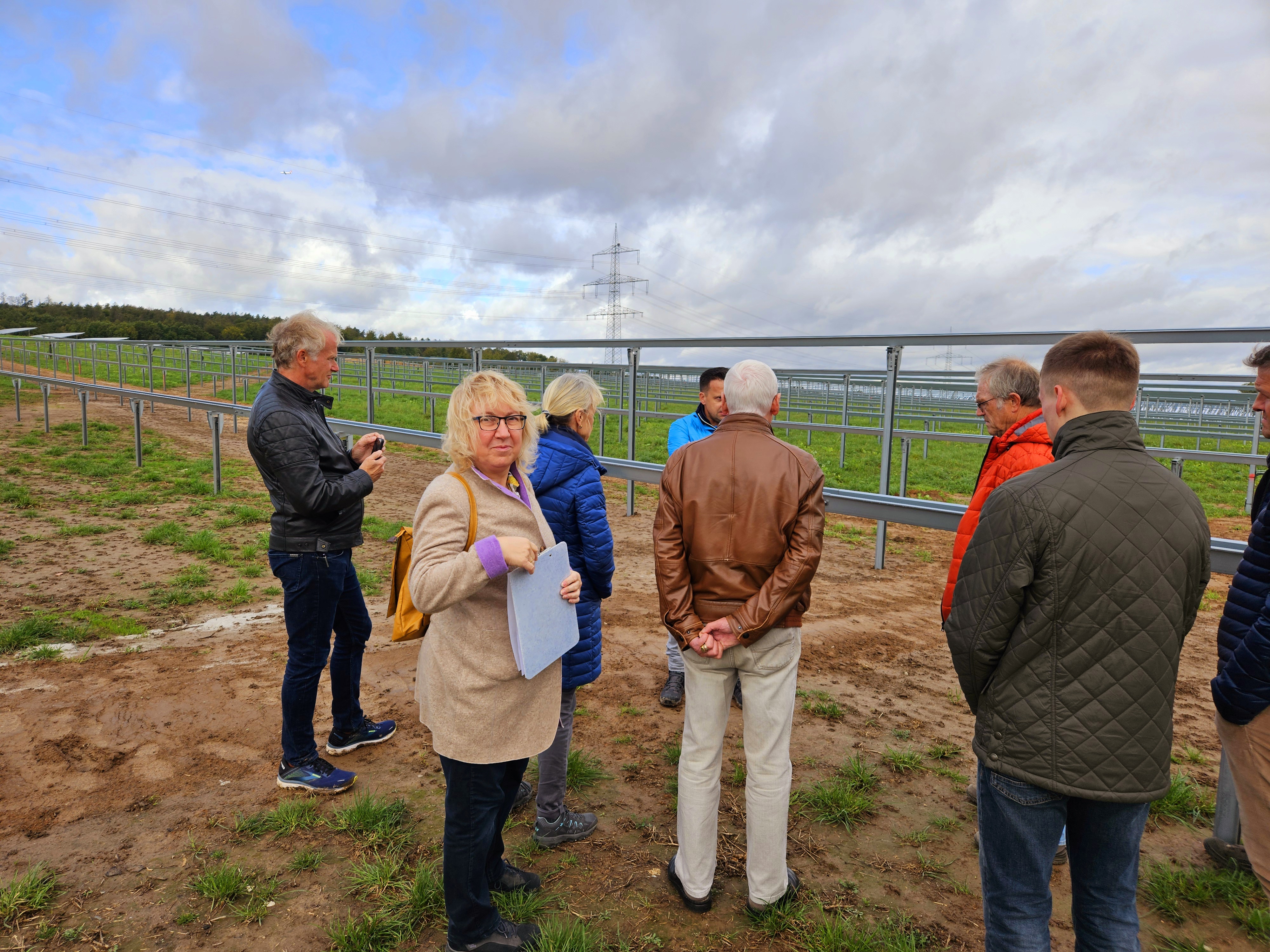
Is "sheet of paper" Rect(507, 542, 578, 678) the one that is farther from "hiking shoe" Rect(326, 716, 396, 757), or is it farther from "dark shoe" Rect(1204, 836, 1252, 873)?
"dark shoe" Rect(1204, 836, 1252, 873)

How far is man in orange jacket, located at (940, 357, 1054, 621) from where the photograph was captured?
2215 mm

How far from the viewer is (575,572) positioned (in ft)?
5.94

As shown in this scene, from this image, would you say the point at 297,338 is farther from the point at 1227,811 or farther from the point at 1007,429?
the point at 1227,811

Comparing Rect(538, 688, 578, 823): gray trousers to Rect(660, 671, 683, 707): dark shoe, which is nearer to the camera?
Rect(538, 688, 578, 823): gray trousers

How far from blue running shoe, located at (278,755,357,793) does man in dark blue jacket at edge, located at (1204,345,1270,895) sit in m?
2.81

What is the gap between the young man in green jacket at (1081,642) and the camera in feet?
4.45

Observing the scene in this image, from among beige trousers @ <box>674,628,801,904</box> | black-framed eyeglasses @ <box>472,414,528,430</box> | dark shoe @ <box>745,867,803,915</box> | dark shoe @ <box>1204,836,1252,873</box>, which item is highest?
black-framed eyeglasses @ <box>472,414,528,430</box>

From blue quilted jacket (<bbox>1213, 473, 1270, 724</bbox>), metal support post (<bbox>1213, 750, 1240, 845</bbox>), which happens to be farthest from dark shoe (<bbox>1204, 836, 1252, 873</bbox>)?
blue quilted jacket (<bbox>1213, 473, 1270, 724</bbox>)

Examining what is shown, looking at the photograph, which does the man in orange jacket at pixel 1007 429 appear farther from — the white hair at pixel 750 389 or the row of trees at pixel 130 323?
the row of trees at pixel 130 323

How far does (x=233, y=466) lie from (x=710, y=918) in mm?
10553

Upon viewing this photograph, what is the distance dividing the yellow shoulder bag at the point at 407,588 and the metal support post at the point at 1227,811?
8.41 ft

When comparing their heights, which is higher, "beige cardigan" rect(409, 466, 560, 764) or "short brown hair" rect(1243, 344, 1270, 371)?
"short brown hair" rect(1243, 344, 1270, 371)

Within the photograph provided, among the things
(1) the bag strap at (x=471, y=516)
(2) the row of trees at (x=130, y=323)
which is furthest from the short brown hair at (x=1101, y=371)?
(2) the row of trees at (x=130, y=323)

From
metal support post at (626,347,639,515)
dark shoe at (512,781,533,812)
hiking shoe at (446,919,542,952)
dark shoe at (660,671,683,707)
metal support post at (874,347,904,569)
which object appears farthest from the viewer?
metal support post at (626,347,639,515)
